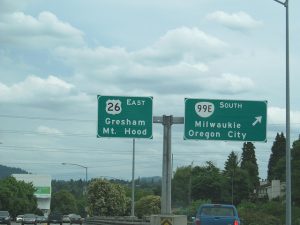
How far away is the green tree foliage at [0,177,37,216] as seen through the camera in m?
117

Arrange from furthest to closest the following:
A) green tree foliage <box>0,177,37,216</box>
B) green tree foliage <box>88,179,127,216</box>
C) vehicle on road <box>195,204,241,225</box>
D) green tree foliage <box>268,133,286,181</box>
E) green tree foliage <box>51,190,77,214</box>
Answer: green tree foliage <box>51,190,77,214</box>, green tree foliage <box>268,133,286,181</box>, green tree foliage <box>0,177,37,216</box>, green tree foliage <box>88,179,127,216</box>, vehicle on road <box>195,204,241,225</box>

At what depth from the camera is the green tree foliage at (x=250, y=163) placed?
13788 centimetres

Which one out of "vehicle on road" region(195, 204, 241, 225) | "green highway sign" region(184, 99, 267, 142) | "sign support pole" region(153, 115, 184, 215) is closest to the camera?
"sign support pole" region(153, 115, 184, 215)

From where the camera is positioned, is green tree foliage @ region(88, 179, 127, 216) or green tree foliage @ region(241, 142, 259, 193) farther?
green tree foliage @ region(241, 142, 259, 193)

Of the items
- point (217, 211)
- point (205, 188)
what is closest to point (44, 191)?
point (205, 188)

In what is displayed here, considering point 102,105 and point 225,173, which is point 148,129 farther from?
point 225,173

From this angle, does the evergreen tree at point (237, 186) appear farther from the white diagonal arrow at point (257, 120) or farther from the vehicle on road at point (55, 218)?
the white diagonal arrow at point (257, 120)

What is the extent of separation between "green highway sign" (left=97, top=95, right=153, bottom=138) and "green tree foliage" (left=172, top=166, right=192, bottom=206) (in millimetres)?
100963

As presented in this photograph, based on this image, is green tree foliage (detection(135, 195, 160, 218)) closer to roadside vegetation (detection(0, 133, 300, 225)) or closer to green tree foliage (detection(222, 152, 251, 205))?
roadside vegetation (detection(0, 133, 300, 225))

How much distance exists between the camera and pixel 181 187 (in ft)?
436

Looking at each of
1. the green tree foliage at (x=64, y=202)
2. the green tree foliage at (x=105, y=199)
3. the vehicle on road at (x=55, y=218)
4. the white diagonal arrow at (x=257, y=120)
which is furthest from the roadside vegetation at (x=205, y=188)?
the white diagonal arrow at (x=257, y=120)

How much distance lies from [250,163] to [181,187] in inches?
684

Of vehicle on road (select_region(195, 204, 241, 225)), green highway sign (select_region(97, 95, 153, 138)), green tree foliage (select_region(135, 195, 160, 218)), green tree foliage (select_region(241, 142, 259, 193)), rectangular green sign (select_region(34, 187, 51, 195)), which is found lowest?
green tree foliage (select_region(135, 195, 160, 218))

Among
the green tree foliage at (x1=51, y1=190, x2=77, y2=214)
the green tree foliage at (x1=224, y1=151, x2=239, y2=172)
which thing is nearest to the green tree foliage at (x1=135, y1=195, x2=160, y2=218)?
the green tree foliage at (x1=224, y1=151, x2=239, y2=172)
